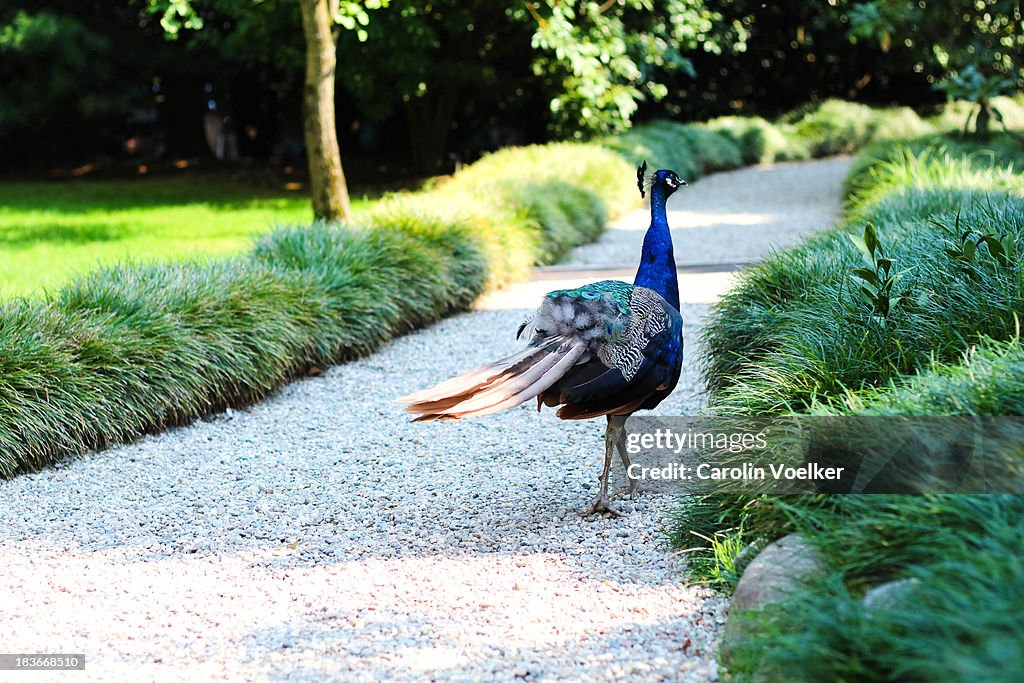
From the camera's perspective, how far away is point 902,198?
790 cm

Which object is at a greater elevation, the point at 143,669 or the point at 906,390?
the point at 906,390

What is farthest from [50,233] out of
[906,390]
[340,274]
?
[906,390]

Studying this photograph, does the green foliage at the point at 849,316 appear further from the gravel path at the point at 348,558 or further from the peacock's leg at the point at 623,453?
the gravel path at the point at 348,558

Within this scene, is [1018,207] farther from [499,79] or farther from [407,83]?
[499,79]

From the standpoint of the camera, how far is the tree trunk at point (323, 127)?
944cm

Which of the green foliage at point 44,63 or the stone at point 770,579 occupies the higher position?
the green foliage at point 44,63

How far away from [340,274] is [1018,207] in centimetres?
428

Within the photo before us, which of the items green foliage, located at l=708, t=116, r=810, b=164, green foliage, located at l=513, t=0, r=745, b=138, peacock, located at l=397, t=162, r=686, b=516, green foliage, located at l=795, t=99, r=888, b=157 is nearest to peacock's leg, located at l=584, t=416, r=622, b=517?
peacock, located at l=397, t=162, r=686, b=516

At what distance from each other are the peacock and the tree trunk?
597 cm

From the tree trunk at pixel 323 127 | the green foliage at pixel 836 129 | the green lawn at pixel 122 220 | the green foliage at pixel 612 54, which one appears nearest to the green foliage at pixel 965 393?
the green lawn at pixel 122 220

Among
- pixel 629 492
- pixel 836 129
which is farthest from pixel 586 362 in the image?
pixel 836 129

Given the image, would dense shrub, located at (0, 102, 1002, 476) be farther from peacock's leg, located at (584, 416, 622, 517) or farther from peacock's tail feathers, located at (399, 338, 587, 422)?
peacock's tail feathers, located at (399, 338, 587, 422)

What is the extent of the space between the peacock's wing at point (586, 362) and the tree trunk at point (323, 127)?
599 centimetres

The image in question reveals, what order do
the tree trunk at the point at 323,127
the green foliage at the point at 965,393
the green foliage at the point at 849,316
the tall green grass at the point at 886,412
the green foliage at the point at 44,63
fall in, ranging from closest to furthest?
the tall green grass at the point at 886,412 < the green foliage at the point at 965,393 < the green foliage at the point at 849,316 < the tree trunk at the point at 323,127 < the green foliage at the point at 44,63
